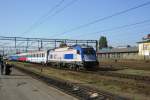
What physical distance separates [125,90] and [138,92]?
1184 mm

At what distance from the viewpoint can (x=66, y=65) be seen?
148 ft

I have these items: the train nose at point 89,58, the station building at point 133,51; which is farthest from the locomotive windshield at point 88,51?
the station building at point 133,51

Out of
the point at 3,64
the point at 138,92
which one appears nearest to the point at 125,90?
the point at 138,92

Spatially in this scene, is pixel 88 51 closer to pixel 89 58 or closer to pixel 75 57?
pixel 89 58

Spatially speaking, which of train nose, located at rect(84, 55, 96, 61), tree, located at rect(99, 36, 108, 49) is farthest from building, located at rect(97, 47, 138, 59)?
tree, located at rect(99, 36, 108, 49)

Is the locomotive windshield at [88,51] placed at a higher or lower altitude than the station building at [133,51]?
lower

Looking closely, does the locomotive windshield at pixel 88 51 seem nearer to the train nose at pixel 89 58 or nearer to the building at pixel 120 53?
the train nose at pixel 89 58

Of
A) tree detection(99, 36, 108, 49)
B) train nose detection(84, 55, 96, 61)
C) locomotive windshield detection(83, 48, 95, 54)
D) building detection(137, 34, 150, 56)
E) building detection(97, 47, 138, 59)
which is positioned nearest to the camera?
train nose detection(84, 55, 96, 61)

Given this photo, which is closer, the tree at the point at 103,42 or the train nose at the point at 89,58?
the train nose at the point at 89,58

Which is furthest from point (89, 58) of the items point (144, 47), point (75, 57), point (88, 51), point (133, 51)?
point (133, 51)

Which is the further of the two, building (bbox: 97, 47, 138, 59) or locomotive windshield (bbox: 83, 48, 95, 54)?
building (bbox: 97, 47, 138, 59)

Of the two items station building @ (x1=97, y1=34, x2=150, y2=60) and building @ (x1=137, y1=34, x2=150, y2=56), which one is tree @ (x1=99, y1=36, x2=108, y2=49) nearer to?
station building @ (x1=97, y1=34, x2=150, y2=60)

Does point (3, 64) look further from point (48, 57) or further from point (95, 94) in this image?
point (48, 57)

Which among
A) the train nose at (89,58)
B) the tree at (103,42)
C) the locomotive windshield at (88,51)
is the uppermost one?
the tree at (103,42)
